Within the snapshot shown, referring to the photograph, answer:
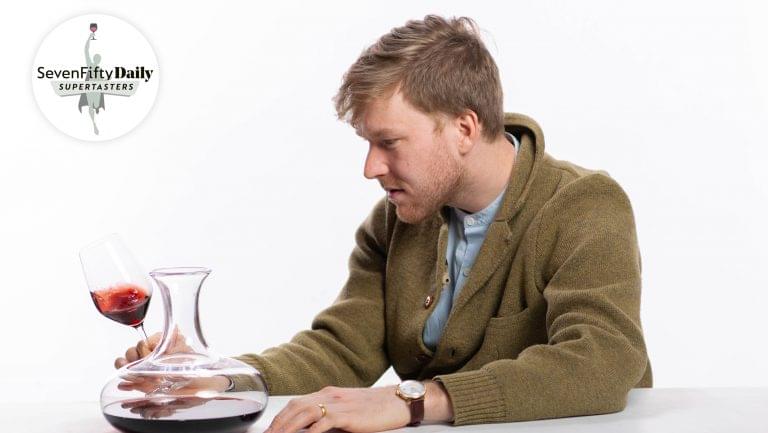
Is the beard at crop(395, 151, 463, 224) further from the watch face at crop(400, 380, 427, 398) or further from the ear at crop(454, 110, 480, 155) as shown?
the watch face at crop(400, 380, 427, 398)

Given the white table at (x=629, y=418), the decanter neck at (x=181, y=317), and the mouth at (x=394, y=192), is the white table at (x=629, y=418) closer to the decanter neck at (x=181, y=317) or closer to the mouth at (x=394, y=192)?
the decanter neck at (x=181, y=317)

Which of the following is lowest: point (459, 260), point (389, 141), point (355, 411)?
point (355, 411)

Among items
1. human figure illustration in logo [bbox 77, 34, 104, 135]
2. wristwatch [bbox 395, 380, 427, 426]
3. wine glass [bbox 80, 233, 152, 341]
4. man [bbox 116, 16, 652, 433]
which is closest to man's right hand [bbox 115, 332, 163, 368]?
man [bbox 116, 16, 652, 433]

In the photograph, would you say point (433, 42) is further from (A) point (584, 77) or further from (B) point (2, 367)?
(B) point (2, 367)

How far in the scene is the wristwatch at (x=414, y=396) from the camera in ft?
5.40

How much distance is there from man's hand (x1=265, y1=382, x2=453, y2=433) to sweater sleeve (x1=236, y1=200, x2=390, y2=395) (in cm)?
59

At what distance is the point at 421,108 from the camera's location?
2191 mm

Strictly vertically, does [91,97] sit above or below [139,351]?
above

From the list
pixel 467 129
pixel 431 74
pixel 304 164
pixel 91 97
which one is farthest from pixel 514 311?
pixel 91 97

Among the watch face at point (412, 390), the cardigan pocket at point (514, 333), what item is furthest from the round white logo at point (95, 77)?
the watch face at point (412, 390)

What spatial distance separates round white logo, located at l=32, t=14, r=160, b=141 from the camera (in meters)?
4.63

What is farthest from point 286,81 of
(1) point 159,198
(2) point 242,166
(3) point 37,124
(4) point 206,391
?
(4) point 206,391

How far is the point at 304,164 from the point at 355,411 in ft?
9.74

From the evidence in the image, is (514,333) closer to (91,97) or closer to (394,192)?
(394,192)
